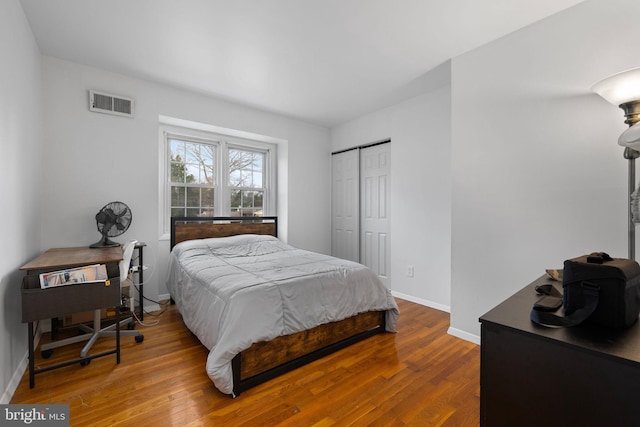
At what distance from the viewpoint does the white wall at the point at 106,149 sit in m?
2.78

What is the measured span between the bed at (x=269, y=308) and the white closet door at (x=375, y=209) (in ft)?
4.63

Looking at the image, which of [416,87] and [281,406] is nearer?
[281,406]

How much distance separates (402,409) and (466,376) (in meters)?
0.64

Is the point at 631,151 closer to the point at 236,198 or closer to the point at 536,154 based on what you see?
the point at 536,154

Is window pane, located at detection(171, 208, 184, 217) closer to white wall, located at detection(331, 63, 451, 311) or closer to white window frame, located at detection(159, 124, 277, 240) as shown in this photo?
white window frame, located at detection(159, 124, 277, 240)

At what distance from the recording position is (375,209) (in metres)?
4.26

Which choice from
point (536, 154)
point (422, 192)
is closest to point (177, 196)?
point (422, 192)

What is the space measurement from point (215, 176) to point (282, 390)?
3127 millimetres

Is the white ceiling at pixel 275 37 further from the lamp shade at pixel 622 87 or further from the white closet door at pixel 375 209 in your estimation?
the white closet door at pixel 375 209

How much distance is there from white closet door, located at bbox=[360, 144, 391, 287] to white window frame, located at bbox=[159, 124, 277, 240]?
4.81 feet

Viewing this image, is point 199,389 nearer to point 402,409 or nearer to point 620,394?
point 402,409

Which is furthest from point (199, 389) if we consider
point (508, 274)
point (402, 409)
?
point (508, 274)

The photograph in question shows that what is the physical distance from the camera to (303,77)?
3.10 metres

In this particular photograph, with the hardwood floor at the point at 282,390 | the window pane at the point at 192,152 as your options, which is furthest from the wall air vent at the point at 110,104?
the hardwood floor at the point at 282,390
